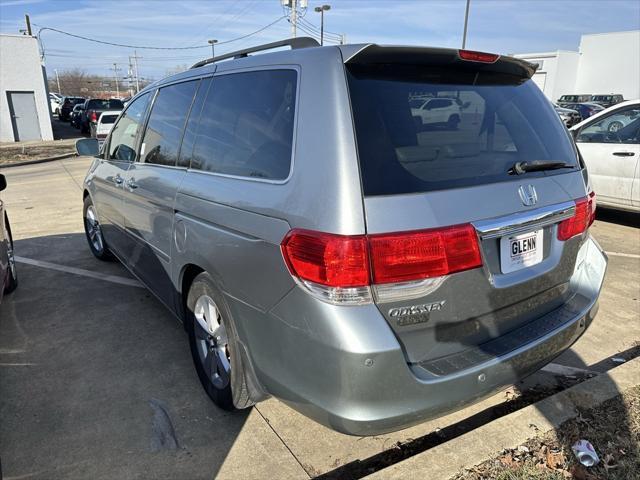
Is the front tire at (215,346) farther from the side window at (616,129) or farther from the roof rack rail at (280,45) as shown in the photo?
the side window at (616,129)

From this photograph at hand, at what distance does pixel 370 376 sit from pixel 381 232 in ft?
1.80

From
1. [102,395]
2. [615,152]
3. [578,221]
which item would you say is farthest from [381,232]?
[615,152]

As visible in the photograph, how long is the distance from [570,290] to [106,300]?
3.85 m

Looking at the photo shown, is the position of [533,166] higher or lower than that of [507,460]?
higher

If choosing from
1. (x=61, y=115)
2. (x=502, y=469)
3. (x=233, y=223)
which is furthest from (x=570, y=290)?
(x=61, y=115)

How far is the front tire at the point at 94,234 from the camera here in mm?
5340

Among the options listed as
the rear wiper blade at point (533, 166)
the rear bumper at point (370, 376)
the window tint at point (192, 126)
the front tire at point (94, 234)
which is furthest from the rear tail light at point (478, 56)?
the front tire at point (94, 234)

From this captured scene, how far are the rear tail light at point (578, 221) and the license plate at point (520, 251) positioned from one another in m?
0.22

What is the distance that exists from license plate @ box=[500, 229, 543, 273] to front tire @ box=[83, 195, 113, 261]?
437cm

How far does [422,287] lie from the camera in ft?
6.27

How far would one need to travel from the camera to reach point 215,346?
9.37 ft

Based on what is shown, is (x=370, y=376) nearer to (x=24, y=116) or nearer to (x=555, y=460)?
(x=555, y=460)

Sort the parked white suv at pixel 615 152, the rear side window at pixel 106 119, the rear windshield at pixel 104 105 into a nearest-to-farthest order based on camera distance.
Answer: the parked white suv at pixel 615 152
the rear side window at pixel 106 119
the rear windshield at pixel 104 105

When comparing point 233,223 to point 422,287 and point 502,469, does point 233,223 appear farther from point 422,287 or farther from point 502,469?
point 502,469
